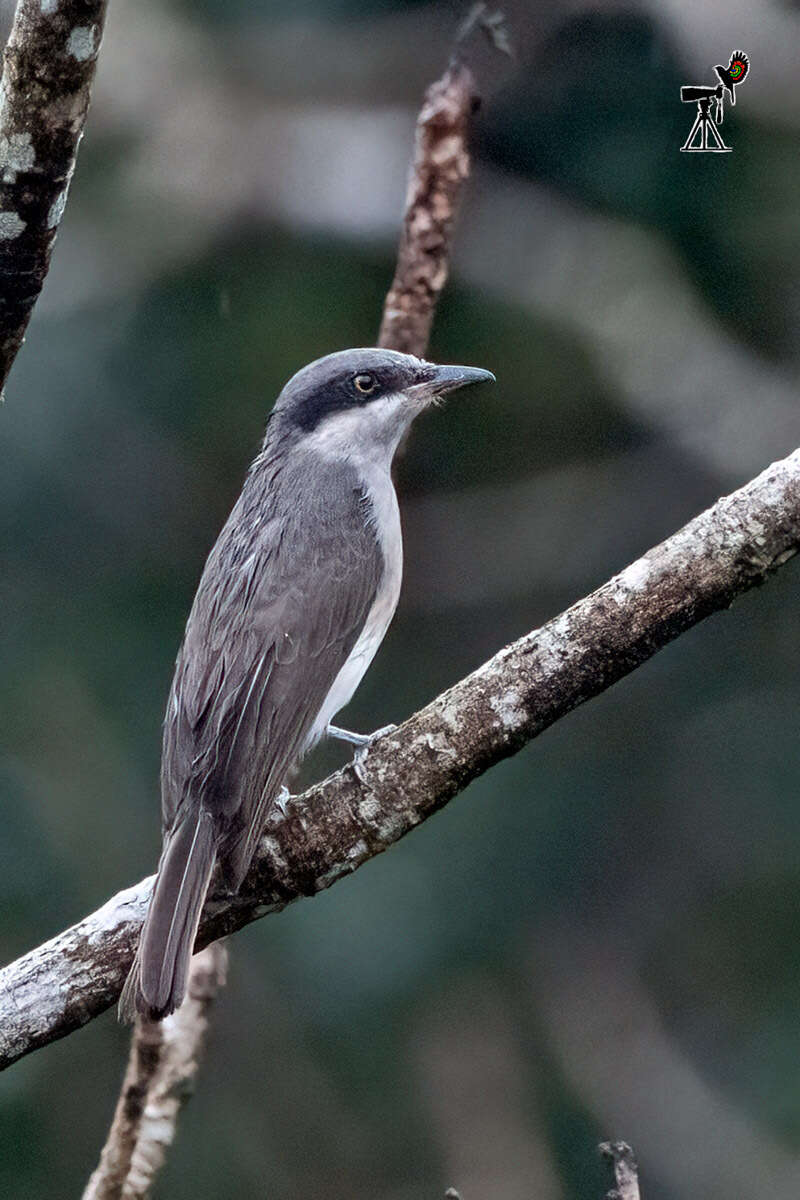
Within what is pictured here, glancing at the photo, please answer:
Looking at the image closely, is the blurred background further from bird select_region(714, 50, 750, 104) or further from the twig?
the twig

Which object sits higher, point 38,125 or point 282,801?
point 38,125

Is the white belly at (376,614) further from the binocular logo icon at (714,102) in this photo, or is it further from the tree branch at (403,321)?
the binocular logo icon at (714,102)

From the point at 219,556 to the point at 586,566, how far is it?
309cm

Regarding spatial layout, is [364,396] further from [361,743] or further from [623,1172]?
[623,1172]

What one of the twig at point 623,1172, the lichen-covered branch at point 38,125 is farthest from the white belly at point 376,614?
the twig at point 623,1172

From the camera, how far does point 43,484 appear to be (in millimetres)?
7168

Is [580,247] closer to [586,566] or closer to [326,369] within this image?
[586,566]

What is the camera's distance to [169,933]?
10.8 feet

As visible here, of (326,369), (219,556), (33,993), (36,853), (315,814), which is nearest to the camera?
(33,993)

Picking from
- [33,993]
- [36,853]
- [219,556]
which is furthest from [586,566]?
[33,993]

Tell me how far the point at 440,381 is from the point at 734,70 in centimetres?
332

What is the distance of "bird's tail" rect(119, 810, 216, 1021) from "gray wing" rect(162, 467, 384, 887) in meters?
0.11

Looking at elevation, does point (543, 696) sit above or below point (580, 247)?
below

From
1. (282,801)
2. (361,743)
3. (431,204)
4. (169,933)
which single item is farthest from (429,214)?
(169,933)
